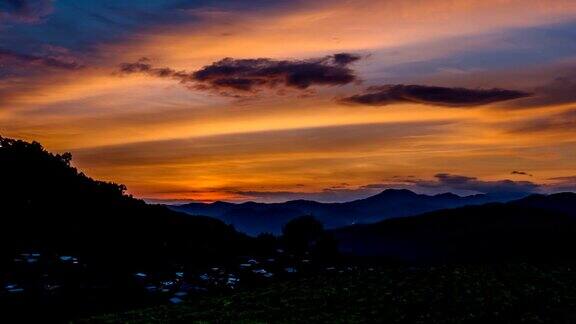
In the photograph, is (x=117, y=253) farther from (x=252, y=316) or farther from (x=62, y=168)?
(x=62, y=168)

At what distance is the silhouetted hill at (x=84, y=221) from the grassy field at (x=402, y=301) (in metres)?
26.5

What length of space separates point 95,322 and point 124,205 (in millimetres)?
64390

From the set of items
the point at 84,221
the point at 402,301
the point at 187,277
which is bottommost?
the point at 187,277

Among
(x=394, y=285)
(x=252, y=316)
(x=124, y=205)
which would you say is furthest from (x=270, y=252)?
(x=252, y=316)

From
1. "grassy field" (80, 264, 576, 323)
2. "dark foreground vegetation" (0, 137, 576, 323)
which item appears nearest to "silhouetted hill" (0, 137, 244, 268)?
"dark foreground vegetation" (0, 137, 576, 323)

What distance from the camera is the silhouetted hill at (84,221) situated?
65500mm

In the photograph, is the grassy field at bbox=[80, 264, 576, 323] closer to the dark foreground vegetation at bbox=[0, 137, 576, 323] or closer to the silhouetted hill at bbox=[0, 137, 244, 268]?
the dark foreground vegetation at bbox=[0, 137, 576, 323]

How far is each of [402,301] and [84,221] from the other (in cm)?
5316

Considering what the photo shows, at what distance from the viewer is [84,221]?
7700 centimetres

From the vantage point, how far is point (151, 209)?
335 ft

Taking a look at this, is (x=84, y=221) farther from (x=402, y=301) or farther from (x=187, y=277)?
(x=402, y=301)

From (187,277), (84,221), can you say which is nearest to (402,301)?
(187,277)

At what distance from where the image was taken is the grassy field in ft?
103

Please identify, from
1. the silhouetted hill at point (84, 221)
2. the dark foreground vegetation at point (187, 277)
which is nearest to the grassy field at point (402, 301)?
the dark foreground vegetation at point (187, 277)
